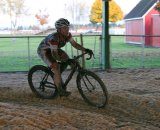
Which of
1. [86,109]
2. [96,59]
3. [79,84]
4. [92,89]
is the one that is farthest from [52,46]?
[96,59]

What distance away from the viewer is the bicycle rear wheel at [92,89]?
25.5 ft

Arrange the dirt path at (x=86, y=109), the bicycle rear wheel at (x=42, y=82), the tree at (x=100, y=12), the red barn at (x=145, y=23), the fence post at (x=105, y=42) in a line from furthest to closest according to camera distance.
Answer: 1. the tree at (x=100, y=12)
2. the red barn at (x=145, y=23)
3. the fence post at (x=105, y=42)
4. the bicycle rear wheel at (x=42, y=82)
5. the dirt path at (x=86, y=109)

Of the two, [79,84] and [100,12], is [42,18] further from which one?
[79,84]

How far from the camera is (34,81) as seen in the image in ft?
29.6

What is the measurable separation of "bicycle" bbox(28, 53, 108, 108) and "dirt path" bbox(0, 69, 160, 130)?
179mm

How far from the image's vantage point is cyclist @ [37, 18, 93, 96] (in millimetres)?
7930

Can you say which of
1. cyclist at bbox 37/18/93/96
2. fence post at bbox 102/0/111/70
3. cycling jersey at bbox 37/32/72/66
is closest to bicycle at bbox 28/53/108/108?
cyclist at bbox 37/18/93/96

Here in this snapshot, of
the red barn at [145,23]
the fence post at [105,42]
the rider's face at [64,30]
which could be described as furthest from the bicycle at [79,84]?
the red barn at [145,23]

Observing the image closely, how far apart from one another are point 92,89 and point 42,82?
54.7 inches

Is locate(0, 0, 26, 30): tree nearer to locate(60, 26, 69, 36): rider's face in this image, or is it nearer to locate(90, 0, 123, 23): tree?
locate(90, 0, 123, 23): tree

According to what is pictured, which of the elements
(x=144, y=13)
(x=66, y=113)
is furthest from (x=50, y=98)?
(x=144, y=13)

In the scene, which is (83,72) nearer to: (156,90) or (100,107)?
(100,107)

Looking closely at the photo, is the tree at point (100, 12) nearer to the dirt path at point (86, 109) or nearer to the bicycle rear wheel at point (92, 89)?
the dirt path at point (86, 109)

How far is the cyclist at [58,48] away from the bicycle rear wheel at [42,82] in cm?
37
